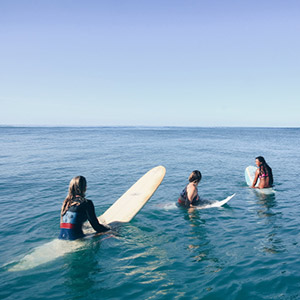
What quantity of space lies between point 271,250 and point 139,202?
4.14 metres

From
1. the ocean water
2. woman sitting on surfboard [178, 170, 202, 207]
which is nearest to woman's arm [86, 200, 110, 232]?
the ocean water

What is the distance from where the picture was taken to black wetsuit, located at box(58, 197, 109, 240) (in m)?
5.87

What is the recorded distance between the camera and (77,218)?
600 centimetres

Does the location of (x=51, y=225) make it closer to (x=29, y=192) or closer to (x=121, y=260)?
(x=121, y=260)

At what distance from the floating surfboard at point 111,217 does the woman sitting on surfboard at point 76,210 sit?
35 cm

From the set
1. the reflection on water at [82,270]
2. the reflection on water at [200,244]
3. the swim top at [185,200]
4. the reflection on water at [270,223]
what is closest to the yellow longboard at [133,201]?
the swim top at [185,200]

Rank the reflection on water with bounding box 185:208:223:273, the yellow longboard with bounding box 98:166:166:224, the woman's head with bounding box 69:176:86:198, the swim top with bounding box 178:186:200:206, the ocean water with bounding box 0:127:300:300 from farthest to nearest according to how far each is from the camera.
A: the swim top with bounding box 178:186:200:206
the yellow longboard with bounding box 98:166:166:224
the reflection on water with bounding box 185:208:223:273
the woman's head with bounding box 69:176:86:198
the ocean water with bounding box 0:127:300:300

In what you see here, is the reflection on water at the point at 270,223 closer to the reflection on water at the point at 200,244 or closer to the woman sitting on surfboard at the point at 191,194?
the reflection on water at the point at 200,244

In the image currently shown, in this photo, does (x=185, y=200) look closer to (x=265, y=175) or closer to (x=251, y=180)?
(x=265, y=175)

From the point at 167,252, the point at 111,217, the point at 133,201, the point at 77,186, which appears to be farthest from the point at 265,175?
the point at 77,186

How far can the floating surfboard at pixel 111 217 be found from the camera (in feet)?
19.4

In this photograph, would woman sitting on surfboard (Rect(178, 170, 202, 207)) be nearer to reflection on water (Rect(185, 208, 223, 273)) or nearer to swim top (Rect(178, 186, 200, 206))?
swim top (Rect(178, 186, 200, 206))

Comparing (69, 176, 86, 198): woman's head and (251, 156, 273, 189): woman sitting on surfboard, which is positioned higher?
(69, 176, 86, 198): woman's head

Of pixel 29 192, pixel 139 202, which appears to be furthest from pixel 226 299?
pixel 29 192
